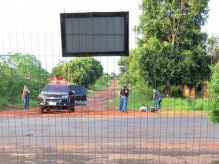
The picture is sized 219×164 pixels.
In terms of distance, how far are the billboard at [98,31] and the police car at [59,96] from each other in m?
8.25

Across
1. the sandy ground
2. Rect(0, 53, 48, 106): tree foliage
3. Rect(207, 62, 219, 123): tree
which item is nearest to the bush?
the sandy ground

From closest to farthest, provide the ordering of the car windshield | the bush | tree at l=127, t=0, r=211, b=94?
1. the car windshield
2. the bush
3. tree at l=127, t=0, r=211, b=94

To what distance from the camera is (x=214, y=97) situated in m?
5.57

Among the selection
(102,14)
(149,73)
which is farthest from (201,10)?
(102,14)

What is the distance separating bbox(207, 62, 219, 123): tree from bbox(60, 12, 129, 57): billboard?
5.52ft

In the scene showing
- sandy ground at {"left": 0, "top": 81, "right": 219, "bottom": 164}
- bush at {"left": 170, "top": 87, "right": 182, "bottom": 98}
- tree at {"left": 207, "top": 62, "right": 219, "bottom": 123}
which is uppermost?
tree at {"left": 207, "top": 62, "right": 219, "bottom": 123}

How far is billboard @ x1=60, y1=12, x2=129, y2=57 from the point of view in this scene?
5363mm

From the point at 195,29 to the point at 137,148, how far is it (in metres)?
13.1

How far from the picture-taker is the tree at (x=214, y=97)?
546cm

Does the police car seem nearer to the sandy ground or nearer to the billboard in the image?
the sandy ground

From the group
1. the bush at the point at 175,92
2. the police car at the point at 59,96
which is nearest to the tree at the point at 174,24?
the bush at the point at 175,92

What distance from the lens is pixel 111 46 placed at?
17.6 feet

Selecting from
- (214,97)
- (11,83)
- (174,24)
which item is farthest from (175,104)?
(214,97)

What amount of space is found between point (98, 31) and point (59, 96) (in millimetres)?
8887
